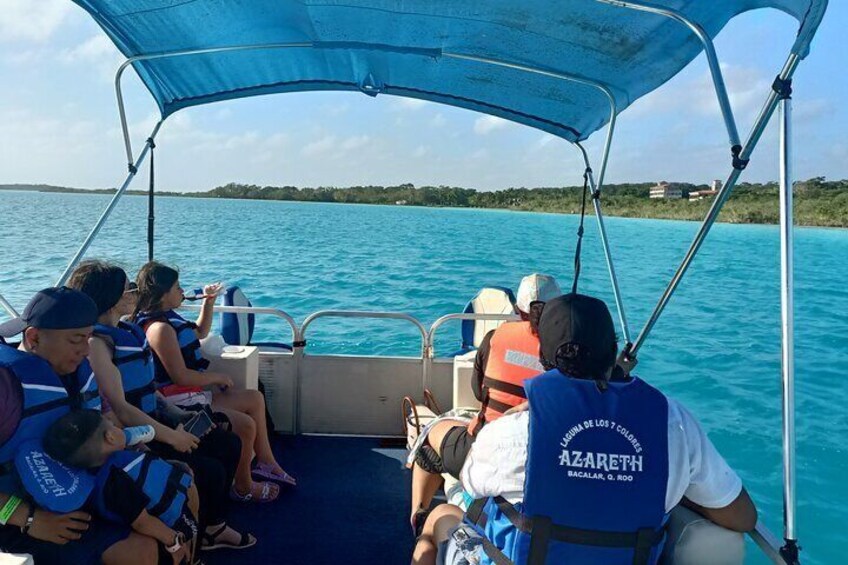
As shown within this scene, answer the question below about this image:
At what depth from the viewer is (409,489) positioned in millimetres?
3004

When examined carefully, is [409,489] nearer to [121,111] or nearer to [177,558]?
[177,558]

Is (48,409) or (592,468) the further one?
(48,409)

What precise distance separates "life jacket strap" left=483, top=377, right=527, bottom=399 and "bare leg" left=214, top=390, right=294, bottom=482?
120cm

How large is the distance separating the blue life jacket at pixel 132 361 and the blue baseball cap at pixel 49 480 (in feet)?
1.84

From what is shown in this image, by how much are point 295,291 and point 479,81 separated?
14177 mm

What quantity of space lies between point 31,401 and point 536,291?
5.68 ft

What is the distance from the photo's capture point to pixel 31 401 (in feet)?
5.09

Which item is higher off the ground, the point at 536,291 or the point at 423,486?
the point at 536,291

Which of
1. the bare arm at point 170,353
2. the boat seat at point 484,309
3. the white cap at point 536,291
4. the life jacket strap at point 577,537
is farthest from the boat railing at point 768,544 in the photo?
the boat seat at point 484,309

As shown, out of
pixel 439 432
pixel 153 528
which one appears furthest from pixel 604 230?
pixel 153 528

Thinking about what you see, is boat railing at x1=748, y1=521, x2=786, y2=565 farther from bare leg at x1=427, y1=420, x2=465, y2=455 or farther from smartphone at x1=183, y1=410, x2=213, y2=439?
smartphone at x1=183, y1=410, x2=213, y2=439

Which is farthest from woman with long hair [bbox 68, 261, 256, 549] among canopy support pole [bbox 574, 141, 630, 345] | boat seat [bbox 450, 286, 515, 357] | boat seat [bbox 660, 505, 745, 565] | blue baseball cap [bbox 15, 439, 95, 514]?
boat seat [bbox 450, 286, 515, 357]

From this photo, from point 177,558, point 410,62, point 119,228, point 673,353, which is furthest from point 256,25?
point 119,228

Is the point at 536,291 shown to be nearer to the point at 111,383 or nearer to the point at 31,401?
the point at 111,383
